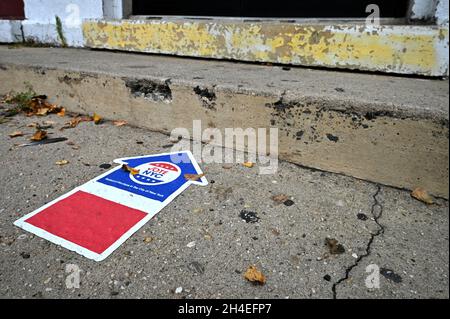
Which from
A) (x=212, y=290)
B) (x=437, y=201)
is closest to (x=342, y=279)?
(x=212, y=290)

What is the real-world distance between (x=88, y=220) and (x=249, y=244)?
2.18 feet

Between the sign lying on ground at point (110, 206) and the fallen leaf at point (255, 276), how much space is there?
19.1 inches

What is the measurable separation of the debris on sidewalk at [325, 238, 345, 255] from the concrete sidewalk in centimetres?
2

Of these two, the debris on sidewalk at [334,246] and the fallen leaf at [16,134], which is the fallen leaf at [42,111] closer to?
the fallen leaf at [16,134]

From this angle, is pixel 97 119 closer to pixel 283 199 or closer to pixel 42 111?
pixel 42 111

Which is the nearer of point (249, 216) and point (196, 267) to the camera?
point (196, 267)

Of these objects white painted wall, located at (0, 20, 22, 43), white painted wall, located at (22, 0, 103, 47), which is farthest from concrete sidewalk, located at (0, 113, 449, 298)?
white painted wall, located at (0, 20, 22, 43)

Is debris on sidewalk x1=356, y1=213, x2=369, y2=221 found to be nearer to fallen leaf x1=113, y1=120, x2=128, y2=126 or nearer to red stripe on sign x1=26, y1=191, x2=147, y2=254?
red stripe on sign x1=26, y1=191, x2=147, y2=254

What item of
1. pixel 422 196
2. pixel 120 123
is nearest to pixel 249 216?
pixel 422 196

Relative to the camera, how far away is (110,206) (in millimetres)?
1425

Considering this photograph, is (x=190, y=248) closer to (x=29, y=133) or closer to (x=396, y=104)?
(x=396, y=104)

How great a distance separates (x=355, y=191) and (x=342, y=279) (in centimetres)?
56

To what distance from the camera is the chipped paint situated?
1.90m
